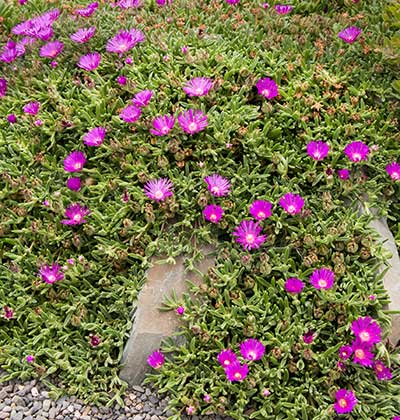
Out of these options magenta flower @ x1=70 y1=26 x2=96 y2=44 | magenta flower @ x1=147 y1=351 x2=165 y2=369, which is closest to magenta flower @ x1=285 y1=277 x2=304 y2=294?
magenta flower @ x1=147 y1=351 x2=165 y2=369

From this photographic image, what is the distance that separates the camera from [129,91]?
11.7ft

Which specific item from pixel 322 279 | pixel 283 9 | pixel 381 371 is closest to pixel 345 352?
pixel 381 371

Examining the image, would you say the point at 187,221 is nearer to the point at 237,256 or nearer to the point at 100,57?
the point at 237,256

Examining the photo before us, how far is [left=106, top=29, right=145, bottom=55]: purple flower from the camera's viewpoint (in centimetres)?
373

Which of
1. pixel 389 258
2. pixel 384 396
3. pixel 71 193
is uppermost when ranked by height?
pixel 71 193

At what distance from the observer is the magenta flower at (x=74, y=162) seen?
3.42 meters

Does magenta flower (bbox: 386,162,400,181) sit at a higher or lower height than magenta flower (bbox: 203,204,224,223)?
lower

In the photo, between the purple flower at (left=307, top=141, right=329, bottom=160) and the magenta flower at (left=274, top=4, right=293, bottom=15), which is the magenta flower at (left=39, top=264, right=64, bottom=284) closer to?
the purple flower at (left=307, top=141, right=329, bottom=160)

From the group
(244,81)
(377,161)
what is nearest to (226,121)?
(244,81)

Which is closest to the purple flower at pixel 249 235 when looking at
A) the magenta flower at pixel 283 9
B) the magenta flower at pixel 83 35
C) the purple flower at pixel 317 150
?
the purple flower at pixel 317 150

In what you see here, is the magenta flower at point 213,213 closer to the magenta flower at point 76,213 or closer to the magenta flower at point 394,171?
the magenta flower at point 76,213

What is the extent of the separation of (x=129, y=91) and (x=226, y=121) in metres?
0.60

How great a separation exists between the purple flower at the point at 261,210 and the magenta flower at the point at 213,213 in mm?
167

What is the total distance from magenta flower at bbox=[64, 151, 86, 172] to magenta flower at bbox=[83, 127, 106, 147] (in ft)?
0.29
